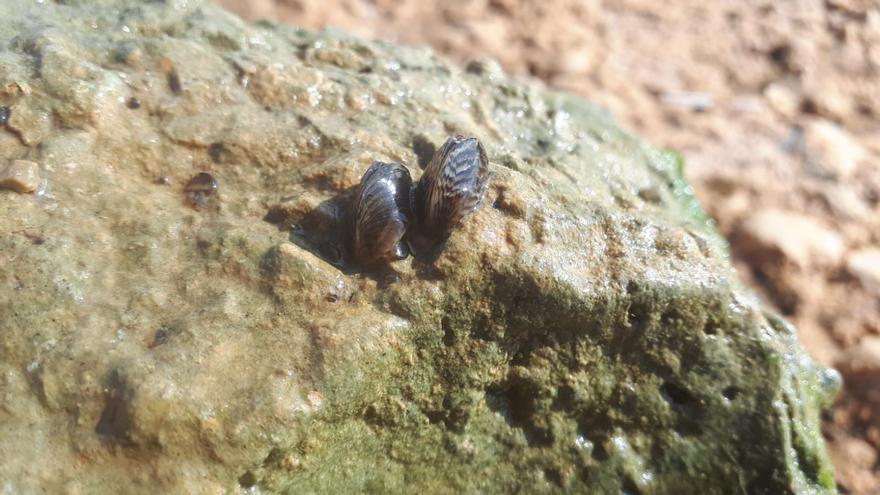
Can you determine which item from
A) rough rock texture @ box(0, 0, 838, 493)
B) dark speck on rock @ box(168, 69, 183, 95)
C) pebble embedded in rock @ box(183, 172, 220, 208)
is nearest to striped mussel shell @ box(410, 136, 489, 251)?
rough rock texture @ box(0, 0, 838, 493)

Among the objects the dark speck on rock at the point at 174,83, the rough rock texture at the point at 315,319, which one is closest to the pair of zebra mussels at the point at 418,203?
the rough rock texture at the point at 315,319

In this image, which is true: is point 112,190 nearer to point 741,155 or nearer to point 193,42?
point 193,42

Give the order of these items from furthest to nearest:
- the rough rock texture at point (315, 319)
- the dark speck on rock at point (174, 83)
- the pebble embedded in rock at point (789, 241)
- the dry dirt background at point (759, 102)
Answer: the pebble embedded in rock at point (789, 241) < the dry dirt background at point (759, 102) < the dark speck on rock at point (174, 83) < the rough rock texture at point (315, 319)

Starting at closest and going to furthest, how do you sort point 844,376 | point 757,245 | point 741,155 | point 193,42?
point 193,42 < point 844,376 < point 757,245 < point 741,155

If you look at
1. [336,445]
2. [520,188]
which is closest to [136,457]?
[336,445]

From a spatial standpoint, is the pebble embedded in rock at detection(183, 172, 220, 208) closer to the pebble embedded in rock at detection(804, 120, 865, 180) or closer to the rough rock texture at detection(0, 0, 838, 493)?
the rough rock texture at detection(0, 0, 838, 493)

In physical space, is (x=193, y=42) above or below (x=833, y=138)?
above

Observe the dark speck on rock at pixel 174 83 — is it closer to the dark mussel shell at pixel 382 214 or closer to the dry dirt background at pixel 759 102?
the dark mussel shell at pixel 382 214
